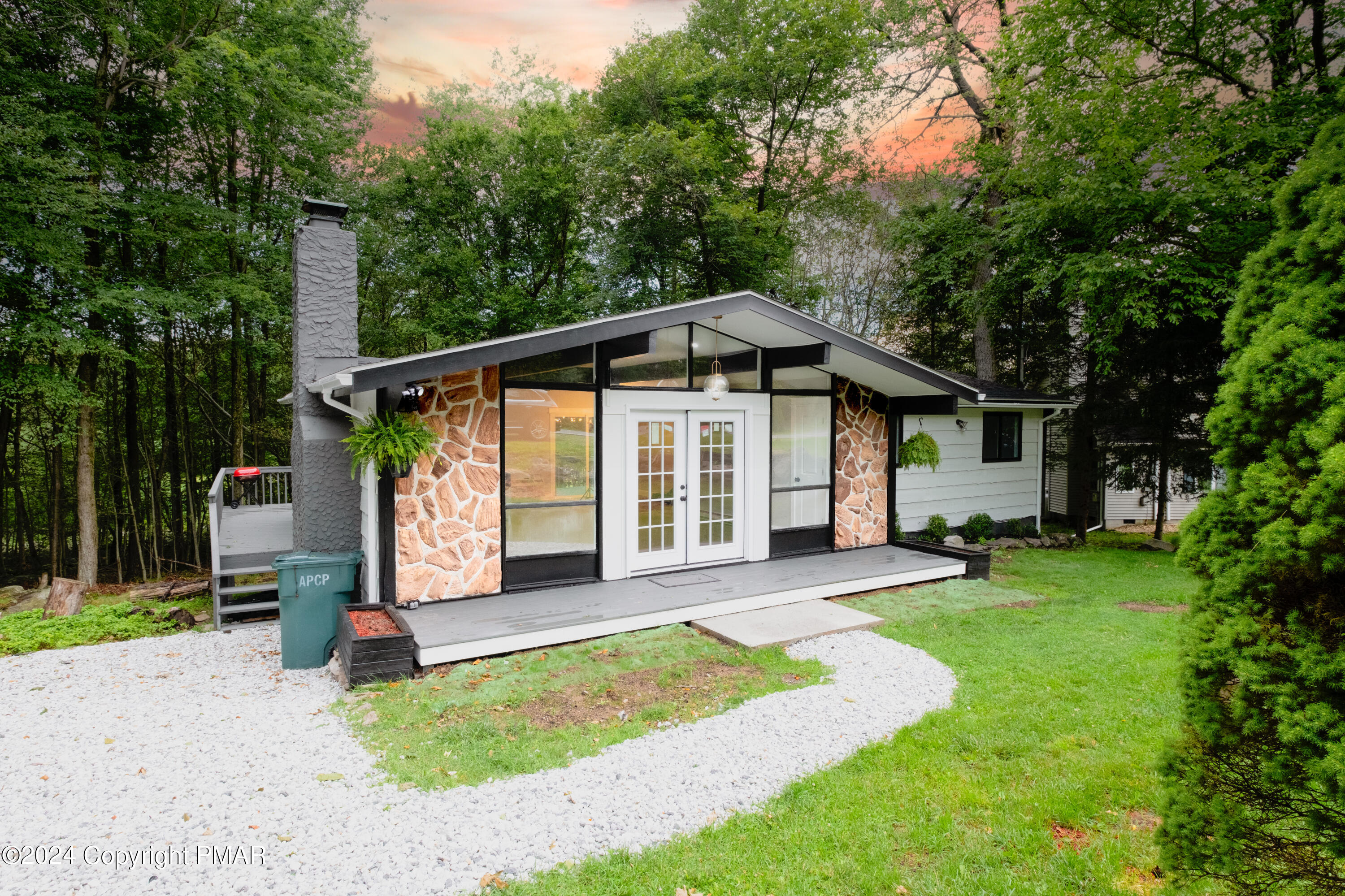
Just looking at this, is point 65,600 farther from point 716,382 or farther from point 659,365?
point 716,382

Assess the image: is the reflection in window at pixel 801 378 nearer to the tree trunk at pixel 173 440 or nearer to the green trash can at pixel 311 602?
the green trash can at pixel 311 602

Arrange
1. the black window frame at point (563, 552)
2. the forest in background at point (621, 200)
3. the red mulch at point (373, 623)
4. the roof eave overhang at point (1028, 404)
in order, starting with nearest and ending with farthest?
the red mulch at point (373, 623), the black window frame at point (563, 552), the forest in background at point (621, 200), the roof eave overhang at point (1028, 404)

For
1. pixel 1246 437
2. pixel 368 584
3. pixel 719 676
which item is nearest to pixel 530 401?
pixel 368 584

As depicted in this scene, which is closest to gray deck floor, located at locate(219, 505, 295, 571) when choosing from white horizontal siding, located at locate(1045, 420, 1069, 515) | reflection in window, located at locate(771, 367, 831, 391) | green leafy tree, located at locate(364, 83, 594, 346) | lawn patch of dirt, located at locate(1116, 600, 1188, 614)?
reflection in window, located at locate(771, 367, 831, 391)

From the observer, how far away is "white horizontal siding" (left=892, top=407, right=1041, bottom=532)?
8.97m

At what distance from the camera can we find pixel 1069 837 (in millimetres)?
2574

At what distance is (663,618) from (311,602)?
9.25ft

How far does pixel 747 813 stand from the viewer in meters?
2.83

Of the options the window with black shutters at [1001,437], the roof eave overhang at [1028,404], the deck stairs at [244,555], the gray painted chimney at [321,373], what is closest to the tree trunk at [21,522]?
the deck stairs at [244,555]

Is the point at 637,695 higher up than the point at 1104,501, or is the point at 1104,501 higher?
the point at 1104,501

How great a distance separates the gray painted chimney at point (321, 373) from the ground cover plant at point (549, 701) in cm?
215

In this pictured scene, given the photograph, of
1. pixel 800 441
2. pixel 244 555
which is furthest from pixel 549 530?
pixel 800 441

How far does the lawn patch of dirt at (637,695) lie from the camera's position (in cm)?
391

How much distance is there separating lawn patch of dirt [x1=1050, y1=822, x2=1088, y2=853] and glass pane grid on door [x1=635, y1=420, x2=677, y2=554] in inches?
174
